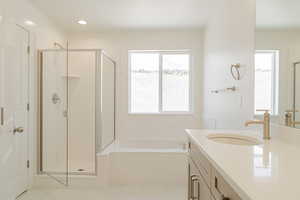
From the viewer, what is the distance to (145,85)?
4254 mm

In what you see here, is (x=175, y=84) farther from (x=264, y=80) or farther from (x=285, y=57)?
(x=285, y=57)

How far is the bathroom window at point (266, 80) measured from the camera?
5.20 feet

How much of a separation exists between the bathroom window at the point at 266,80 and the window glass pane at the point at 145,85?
2545 millimetres

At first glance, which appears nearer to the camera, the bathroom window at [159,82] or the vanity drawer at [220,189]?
the vanity drawer at [220,189]

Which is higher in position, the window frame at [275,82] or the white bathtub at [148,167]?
the window frame at [275,82]

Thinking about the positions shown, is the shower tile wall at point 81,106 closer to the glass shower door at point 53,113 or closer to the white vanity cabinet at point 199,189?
the glass shower door at point 53,113

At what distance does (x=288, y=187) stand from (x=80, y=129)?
3624mm

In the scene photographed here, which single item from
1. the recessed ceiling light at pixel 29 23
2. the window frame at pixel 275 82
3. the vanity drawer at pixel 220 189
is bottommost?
the vanity drawer at pixel 220 189

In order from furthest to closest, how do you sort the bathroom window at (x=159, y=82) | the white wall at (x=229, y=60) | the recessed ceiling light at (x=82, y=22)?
the bathroom window at (x=159, y=82), the recessed ceiling light at (x=82, y=22), the white wall at (x=229, y=60)

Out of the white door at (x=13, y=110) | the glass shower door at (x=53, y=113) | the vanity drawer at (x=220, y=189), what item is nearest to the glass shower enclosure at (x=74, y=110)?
the glass shower door at (x=53, y=113)

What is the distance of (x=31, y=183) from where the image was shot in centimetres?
287

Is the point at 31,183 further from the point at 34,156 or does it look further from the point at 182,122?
the point at 182,122

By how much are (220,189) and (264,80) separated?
44.9 inches

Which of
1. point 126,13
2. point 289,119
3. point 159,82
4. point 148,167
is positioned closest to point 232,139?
point 289,119
